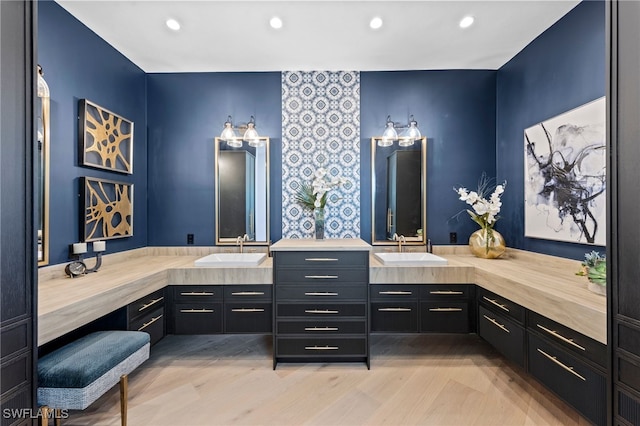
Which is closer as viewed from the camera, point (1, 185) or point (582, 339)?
point (1, 185)

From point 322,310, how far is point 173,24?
8.54 feet

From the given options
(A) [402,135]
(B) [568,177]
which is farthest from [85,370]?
(B) [568,177]

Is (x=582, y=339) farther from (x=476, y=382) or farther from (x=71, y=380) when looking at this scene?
(x=71, y=380)

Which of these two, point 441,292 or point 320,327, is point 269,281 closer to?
point 320,327

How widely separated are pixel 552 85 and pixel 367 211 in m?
1.88

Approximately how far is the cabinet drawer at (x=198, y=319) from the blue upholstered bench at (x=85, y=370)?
60 centimetres

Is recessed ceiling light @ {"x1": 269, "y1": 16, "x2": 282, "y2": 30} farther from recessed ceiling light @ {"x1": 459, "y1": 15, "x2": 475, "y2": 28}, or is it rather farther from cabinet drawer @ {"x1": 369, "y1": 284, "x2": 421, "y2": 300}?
cabinet drawer @ {"x1": 369, "y1": 284, "x2": 421, "y2": 300}

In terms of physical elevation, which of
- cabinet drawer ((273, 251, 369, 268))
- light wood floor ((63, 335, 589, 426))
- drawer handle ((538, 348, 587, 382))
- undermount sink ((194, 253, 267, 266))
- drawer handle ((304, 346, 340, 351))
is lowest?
light wood floor ((63, 335, 589, 426))

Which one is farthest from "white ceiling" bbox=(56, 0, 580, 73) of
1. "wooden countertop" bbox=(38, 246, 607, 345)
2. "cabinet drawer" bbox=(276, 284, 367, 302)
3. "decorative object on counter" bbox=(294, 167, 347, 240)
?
"cabinet drawer" bbox=(276, 284, 367, 302)

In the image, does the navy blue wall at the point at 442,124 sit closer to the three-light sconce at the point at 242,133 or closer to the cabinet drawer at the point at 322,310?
the cabinet drawer at the point at 322,310

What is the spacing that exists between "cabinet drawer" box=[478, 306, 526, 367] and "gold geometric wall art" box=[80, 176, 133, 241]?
3.26m

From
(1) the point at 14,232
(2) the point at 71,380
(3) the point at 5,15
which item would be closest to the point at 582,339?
(2) the point at 71,380

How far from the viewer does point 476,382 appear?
2.19 meters

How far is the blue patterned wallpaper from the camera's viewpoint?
3.07 m
